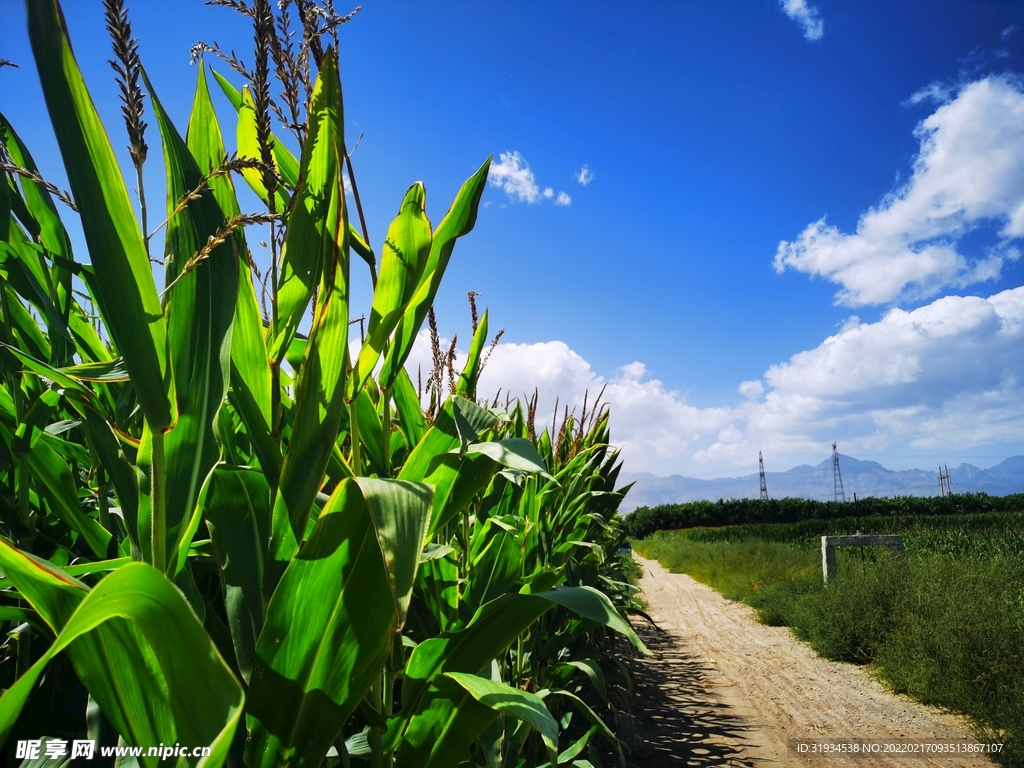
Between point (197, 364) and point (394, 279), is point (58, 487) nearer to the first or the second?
point (197, 364)

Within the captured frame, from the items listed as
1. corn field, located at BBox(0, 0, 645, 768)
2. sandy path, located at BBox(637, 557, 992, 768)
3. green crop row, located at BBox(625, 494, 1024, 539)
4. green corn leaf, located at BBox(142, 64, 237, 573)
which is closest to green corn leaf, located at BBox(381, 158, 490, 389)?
corn field, located at BBox(0, 0, 645, 768)

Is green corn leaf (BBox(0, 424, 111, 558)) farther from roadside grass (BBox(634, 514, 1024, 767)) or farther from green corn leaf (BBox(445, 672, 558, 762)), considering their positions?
roadside grass (BBox(634, 514, 1024, 767))

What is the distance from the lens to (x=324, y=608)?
618 mm

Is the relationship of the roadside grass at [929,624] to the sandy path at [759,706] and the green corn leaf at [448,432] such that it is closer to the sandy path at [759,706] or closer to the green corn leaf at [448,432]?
the sandy path at [759,706]

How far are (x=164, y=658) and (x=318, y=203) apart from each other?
0.49 metres

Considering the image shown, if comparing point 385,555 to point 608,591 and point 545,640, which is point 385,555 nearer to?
point 545,640

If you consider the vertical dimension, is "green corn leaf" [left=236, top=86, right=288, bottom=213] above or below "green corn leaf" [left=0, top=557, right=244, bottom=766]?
above

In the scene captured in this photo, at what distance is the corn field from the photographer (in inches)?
19.6

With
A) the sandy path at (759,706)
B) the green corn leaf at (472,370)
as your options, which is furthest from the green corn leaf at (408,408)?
the sandy path at (759,706)

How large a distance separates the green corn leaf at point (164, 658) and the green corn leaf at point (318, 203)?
34 cm

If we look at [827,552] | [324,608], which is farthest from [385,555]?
[827,552]

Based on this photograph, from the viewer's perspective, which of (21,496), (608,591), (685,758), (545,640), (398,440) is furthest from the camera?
(608,591)

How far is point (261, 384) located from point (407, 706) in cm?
50

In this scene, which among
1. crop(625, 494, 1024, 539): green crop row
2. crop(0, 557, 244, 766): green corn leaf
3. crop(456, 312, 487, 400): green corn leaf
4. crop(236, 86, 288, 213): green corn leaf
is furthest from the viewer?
crop(625, 494, 1024, 539): green crop row
